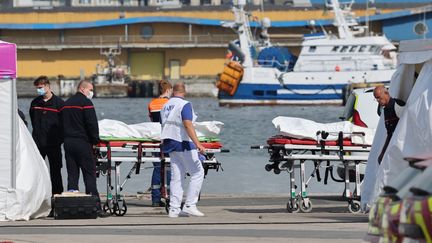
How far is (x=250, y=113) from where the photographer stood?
86062 mm

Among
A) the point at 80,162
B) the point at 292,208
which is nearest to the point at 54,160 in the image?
the point at 80,162

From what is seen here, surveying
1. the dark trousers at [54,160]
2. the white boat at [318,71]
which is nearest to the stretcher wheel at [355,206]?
the dark trousers at [54,160]

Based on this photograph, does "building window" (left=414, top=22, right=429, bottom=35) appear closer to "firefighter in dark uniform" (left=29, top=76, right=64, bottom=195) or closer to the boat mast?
the boat mast

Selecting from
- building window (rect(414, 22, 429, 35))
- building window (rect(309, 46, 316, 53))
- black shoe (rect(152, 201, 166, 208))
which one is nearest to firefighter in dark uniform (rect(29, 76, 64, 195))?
black shoe (rect(152, 201, 166, 208))

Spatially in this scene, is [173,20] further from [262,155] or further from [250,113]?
[262,155]

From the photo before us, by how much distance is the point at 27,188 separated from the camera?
740 inches

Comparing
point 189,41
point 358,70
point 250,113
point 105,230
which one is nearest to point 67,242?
point 105,230

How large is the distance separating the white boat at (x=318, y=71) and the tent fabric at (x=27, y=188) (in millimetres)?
74055

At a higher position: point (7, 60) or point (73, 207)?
point (7, 60)

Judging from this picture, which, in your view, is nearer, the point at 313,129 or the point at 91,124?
the point at 91,124

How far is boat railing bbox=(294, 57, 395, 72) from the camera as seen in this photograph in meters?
93.9

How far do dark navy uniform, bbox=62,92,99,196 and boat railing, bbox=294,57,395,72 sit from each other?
2966 inches

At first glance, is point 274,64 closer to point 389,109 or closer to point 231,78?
point 231,78

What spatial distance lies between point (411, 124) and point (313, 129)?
2.64 metres
